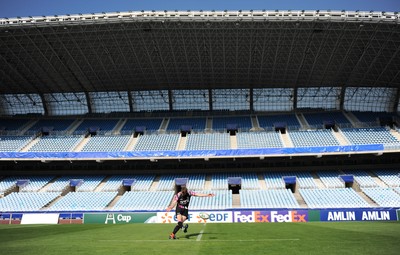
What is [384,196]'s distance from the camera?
3212cm

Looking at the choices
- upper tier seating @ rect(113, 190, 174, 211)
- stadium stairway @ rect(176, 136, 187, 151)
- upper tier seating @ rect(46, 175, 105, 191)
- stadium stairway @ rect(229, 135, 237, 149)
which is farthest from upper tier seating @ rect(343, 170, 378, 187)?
upper tier seating @ rect(46, 175, 105, 191)

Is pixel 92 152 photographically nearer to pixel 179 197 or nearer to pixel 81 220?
pixel 81 220

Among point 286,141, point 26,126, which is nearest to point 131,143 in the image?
point 26,126

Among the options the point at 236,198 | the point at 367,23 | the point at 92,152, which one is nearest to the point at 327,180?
the point at 236,198

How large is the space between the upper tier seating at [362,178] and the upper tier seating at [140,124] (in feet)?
85.7

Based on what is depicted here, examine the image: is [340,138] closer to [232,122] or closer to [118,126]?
[232,122]

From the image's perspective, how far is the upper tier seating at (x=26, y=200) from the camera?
33681 millimetres

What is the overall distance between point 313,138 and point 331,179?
561cm

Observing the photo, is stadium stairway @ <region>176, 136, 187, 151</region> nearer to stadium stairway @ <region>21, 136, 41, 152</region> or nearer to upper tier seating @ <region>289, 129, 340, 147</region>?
upper tier seating @ <region>289, 129, 340, 147</region>

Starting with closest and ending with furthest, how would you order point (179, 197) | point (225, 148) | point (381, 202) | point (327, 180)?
point (179, 197)
point (381, 202)
point (327, 180)
point (225, 148)

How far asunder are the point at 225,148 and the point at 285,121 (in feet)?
37.1

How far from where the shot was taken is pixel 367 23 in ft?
101

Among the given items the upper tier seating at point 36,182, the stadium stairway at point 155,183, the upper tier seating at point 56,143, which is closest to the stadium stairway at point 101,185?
the upper tier seating at point 56,143

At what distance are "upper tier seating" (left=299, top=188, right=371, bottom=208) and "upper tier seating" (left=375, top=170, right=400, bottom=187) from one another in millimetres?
5075
